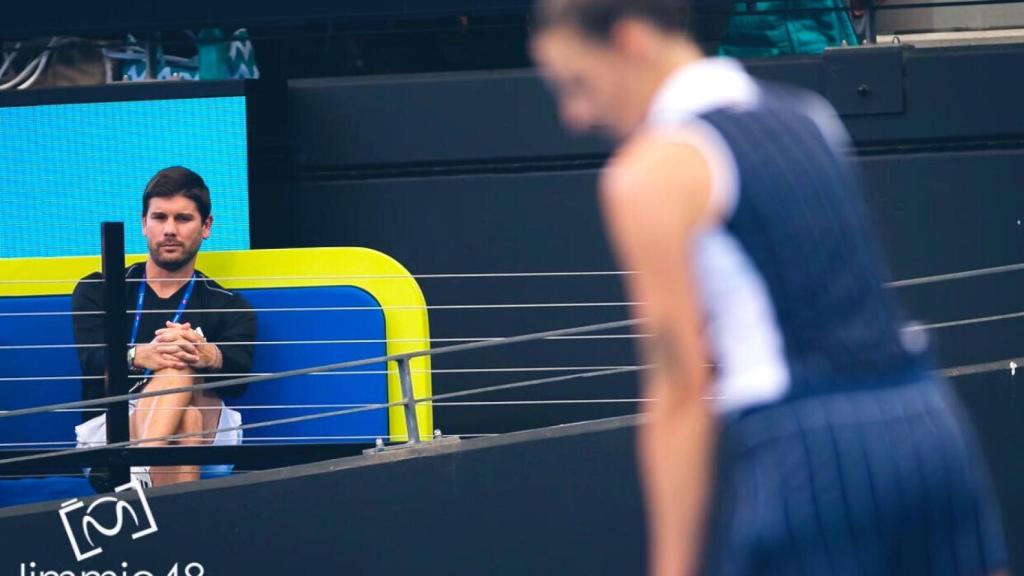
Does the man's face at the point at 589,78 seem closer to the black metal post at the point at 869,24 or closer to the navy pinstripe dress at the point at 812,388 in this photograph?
the navy pinstripe dress at the point at 812,388

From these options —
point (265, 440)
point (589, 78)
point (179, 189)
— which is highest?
point (179, 189)

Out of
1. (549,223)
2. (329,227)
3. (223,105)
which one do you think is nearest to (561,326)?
(549,223)

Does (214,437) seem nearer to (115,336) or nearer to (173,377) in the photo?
(173,377)

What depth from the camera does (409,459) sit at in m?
6.31

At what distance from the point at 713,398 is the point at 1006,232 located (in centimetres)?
610

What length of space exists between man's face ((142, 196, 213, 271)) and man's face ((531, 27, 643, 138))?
450 centimetres

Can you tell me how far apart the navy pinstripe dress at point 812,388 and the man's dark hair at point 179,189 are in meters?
4.71

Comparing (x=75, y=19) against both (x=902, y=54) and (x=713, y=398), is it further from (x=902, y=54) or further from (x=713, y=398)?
(x=713, y=398)

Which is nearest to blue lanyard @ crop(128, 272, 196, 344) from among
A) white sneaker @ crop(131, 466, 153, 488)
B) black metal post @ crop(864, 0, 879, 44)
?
white sneaker @ crop(131, 466, 153, 488)

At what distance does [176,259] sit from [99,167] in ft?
5.21

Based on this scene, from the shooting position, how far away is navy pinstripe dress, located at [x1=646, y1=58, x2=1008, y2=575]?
2.38 metres

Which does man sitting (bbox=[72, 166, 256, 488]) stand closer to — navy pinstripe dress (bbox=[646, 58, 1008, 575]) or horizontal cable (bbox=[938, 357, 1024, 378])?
horizontal cable (bbox=[938, 357, 1024, 378])

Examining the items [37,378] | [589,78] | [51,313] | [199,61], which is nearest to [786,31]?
[199,61]

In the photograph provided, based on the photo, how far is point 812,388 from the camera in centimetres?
240
